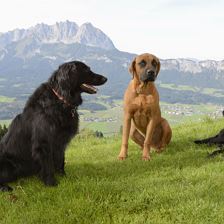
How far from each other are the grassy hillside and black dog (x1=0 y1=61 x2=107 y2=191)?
283mm

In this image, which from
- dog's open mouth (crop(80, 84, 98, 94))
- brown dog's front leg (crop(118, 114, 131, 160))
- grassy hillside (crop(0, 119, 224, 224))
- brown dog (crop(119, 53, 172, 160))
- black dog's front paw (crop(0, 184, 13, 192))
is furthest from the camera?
brown dog's front leg (crop(118, 114, 131, 160))

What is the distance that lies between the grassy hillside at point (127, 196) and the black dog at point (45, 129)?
28cm

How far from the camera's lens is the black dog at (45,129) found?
6.89m

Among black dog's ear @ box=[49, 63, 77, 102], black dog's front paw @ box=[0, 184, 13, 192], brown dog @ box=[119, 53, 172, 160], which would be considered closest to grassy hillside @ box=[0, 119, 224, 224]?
black dog's front paw @ box=[0, 184, 13, 192]

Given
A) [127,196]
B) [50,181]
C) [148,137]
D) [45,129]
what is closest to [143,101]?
[148,137]

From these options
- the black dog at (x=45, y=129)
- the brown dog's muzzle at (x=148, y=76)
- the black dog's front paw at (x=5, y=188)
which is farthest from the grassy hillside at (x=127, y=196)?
the brown dog's muzzle at (x=148, y=76)

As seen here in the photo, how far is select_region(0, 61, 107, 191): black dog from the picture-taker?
6895mm

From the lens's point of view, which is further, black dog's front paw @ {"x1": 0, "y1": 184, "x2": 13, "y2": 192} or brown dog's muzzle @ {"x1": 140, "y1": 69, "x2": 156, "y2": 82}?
brown dog's muzzle @ {"x1": 140, "y1": 69, "x2": 156, "y2": 82}

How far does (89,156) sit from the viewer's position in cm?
1009

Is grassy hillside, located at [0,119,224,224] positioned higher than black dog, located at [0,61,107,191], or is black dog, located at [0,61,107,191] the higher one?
black dog, located at [0,61,107,191]

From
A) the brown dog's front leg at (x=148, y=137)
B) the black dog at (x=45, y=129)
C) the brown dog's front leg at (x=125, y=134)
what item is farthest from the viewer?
the brown dog's front leg at (x=125, y=134)

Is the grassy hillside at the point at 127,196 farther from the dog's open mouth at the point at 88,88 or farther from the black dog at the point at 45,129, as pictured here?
the dog's open mouth at the point at 88,88

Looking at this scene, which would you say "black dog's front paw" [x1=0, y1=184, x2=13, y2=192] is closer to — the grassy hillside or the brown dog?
the grassy hillside

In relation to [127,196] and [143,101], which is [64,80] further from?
[143,101]
